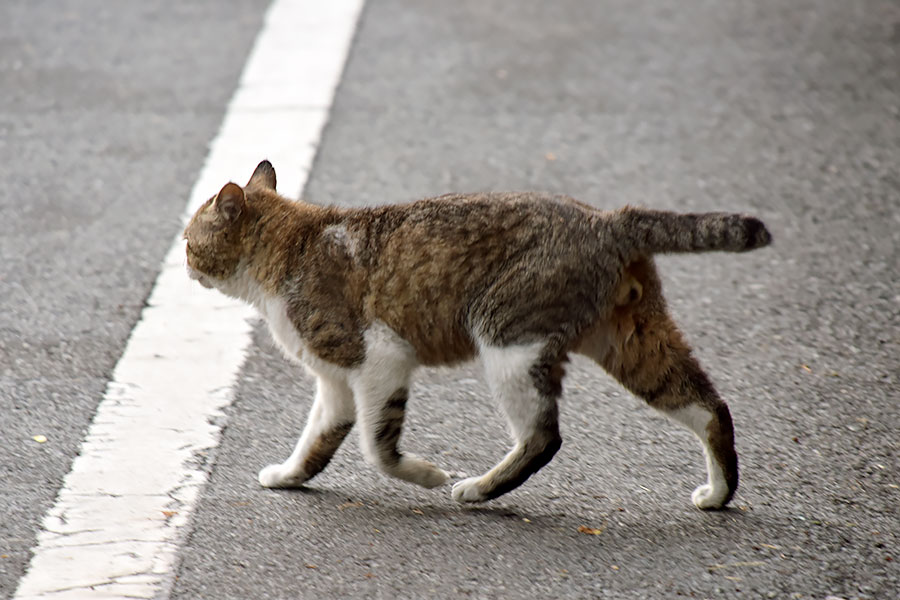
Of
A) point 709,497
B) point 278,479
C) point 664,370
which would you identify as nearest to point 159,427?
point 278,479

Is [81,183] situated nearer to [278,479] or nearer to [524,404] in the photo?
[278,479]

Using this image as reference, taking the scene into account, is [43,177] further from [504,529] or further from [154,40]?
[504,529]

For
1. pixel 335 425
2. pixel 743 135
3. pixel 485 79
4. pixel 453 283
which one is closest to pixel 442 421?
pixel 335 425

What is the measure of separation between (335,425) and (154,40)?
A: 17.4ft

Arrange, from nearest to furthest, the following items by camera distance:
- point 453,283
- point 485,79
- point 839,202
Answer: point 453,283, point 839,202, point 485,79

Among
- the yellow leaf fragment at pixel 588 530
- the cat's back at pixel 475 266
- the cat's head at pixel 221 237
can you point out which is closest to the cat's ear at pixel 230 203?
the cat's head at pixel 221 237

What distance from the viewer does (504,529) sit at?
3.62m

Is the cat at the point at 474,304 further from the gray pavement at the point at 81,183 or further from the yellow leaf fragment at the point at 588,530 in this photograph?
the gray pavement at the point at 81,183

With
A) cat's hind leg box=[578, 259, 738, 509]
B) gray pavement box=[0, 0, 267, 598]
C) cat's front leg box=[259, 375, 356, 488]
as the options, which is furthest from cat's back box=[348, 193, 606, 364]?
gray pavement box=[0, 0, 267, 598]

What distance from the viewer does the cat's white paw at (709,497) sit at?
370 cm

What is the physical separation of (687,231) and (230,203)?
57.1 inches

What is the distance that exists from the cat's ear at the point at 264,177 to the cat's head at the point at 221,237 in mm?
171

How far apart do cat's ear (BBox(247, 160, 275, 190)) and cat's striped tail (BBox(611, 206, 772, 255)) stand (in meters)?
1.25

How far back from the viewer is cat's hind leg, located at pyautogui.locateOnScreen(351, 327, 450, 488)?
3590mm
